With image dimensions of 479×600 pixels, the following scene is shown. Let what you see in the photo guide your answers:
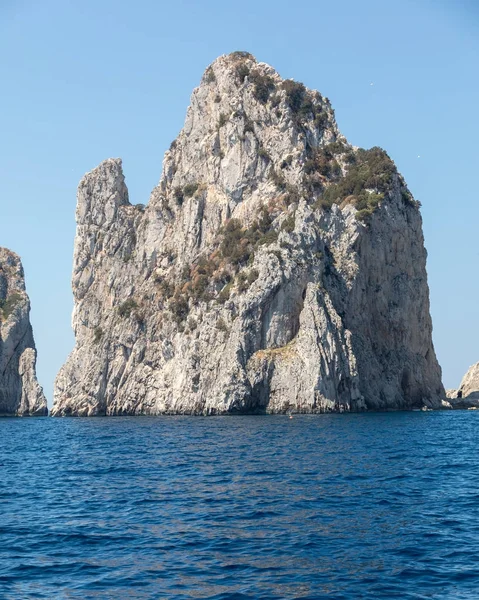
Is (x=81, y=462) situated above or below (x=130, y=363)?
below

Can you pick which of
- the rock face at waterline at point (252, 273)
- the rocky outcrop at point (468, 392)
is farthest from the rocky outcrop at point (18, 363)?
the rocky outcrop at point (468, 392)

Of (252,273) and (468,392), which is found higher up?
(252,273)

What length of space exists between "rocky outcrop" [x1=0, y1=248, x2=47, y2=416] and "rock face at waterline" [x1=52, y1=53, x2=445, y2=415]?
14.9 m

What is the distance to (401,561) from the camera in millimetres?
21016

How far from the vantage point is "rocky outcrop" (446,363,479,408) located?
11831cm

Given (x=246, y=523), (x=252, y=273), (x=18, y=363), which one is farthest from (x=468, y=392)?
(x=246, y=523)

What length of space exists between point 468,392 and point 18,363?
87439mm

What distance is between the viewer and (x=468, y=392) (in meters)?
138

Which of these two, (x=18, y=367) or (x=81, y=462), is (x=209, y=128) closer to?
(x=18, y=367)

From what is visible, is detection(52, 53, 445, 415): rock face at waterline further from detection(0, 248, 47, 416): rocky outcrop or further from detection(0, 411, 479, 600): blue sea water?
detection(0, 411, 479, 600): blue sea water

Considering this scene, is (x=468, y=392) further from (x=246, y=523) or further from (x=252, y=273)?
(x=246, y=523)

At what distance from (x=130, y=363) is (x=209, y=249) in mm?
22891

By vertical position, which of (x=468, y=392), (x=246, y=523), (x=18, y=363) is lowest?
(x=246, y=523)

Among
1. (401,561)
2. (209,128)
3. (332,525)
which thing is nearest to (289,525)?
(332,525)
